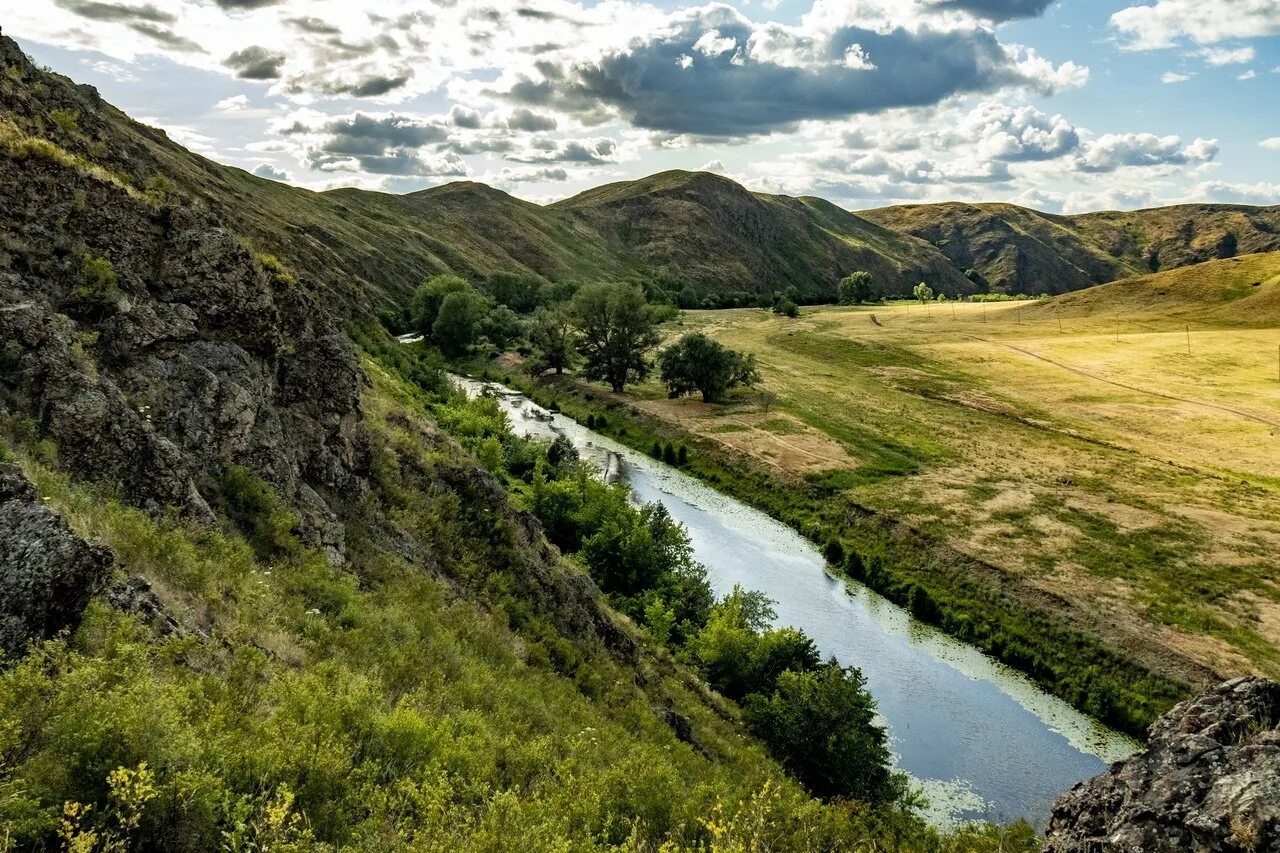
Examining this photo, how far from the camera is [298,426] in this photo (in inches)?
693

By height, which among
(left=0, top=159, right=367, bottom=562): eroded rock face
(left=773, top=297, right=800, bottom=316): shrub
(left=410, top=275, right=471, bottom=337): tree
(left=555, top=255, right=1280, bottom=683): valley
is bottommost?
(left=555, top=255, right=1280, bottom=683): valley

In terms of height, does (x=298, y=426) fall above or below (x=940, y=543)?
above

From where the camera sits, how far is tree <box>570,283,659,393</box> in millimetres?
78250

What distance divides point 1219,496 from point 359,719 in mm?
62180

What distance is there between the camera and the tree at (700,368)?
74.3m

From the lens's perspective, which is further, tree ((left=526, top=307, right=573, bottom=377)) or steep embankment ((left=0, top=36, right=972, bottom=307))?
tree ((left=526, top=307, right=573, bottom=377))

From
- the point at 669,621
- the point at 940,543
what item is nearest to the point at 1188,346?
the point at 940,543

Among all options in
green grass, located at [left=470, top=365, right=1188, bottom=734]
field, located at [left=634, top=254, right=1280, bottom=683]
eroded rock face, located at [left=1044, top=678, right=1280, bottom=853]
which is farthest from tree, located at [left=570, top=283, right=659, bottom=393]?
eroded rock face, located at [left=1044, top=678, right=1280, bottom=853]

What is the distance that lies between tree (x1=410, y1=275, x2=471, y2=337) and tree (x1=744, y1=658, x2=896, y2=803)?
Result: 79.7 m

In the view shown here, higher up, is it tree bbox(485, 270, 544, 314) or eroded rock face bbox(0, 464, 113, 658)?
tree bbox(485, 270, 544, 314)

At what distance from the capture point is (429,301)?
310 ft

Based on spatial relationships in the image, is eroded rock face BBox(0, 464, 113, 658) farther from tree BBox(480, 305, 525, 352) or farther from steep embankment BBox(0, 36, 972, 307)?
tree BBox(480, 305, 525, 352)

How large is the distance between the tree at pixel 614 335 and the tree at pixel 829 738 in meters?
56.8

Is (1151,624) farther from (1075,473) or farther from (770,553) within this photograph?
(1075,473)
